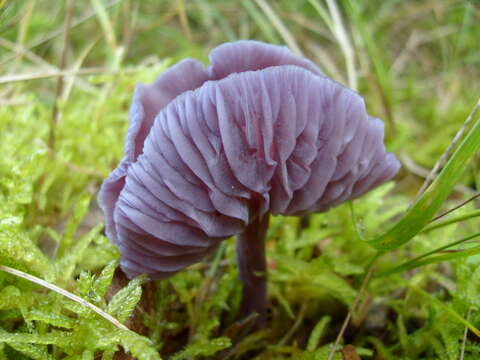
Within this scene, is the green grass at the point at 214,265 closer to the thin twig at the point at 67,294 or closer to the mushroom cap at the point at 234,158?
the thin twig at the point at 67,294

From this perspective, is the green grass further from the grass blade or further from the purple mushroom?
the purple mushroom

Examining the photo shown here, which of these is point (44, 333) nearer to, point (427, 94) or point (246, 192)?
point (246, 192)

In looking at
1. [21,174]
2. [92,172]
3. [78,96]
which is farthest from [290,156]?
[78,96]

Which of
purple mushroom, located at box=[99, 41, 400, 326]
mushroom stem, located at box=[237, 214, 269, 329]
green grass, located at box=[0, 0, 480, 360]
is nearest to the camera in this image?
purple mushroom, located at box=[99, 41, 400, 326]

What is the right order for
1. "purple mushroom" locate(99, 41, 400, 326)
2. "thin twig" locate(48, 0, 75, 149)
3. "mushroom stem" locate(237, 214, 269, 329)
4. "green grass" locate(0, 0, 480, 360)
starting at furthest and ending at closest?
1. "thin twig" locate(48, 0, 75, 149)
2. "mushroom stem" locate(237, 214, 269, 329)
3. "green grass" locate(0, 0, 480, 360)
4. "purple mushroom" locate(99, 41, 400, 326)

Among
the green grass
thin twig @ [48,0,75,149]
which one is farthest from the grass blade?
thin twig @ [48,0,75,149]

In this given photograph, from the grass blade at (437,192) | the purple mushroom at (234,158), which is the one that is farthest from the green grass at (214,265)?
the purple mushroom at (234,158)
